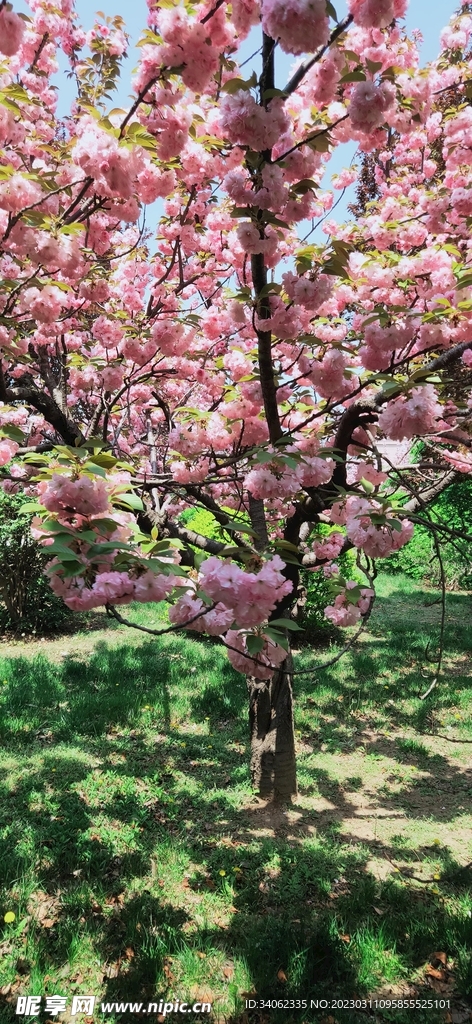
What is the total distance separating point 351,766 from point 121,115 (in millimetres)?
3814

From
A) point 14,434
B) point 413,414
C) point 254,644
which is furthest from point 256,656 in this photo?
point 14,434

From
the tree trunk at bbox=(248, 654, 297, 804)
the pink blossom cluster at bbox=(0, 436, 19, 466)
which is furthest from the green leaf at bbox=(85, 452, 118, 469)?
the tree trunk at bbox=(248, 654, 297, 804)

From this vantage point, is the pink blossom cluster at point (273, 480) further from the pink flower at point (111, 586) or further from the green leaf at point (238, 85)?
the green leaf at point (238, 85)

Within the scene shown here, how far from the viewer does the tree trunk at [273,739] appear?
10.2ft

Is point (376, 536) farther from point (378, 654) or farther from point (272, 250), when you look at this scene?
point (378, 654)

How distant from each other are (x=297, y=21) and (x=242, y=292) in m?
0.86

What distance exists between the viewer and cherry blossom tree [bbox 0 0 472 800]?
1.50 m

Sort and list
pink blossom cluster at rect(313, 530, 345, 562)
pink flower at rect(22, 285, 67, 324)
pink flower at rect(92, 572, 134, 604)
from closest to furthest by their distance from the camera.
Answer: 1. pink flower at rect(92, 572, 134, 604)
2. pink flower at rect(22, 285, 67, 324)
3. pink blossom cluster at rect(313, 530, 345, 562)

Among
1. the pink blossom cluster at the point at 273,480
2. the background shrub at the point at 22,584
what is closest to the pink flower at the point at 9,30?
the pink blossom cluster at the point at 273,480

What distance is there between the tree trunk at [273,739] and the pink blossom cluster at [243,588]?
1.74 m

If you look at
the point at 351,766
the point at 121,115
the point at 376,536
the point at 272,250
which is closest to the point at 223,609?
the point at 376,536

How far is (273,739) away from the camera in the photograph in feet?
10.4

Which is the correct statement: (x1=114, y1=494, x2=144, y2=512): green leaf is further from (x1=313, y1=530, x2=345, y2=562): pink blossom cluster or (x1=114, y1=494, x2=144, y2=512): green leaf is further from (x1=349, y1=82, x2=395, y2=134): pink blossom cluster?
(x1=313, y1=530, x2=345, y2=562): pink blossom cluster

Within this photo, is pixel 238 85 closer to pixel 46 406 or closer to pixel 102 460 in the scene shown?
pixel 102 460
